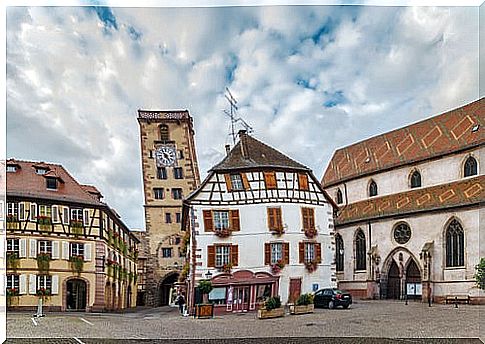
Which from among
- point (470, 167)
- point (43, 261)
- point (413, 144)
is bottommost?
point (43, 261)

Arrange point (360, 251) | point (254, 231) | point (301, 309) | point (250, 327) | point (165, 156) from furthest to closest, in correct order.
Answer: point (360, 251)
point (254, 231)
point (165, 156)
point (301, 309)
point (250, 327)

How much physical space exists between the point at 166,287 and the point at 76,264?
4.76 ft

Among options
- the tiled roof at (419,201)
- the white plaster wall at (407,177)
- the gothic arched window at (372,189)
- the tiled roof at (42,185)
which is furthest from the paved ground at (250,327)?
the gothic arched window at (372,189)

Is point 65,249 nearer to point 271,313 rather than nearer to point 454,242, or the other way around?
point 271,313

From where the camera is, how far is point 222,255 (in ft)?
38.4

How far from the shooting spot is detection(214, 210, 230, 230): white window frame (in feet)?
38.8

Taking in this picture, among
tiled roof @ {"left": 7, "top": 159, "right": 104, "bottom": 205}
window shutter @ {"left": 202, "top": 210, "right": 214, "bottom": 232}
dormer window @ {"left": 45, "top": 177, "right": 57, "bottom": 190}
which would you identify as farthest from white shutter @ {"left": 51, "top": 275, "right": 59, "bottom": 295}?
window shutter @ {"left": 202, "top": 210, "right": 214, "bottom": 232}

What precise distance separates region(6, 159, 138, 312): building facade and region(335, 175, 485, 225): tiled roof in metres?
4.02

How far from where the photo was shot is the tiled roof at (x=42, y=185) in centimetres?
1116

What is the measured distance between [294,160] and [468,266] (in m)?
3.62

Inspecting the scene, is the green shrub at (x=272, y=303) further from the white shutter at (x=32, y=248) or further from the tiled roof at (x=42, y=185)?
the white shutter at (x=32, y=248)

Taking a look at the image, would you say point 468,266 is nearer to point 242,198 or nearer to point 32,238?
point 242,198

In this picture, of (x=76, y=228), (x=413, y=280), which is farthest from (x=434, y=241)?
(x=76, y=228)

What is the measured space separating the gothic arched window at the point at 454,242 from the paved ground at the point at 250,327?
1.96 meters
